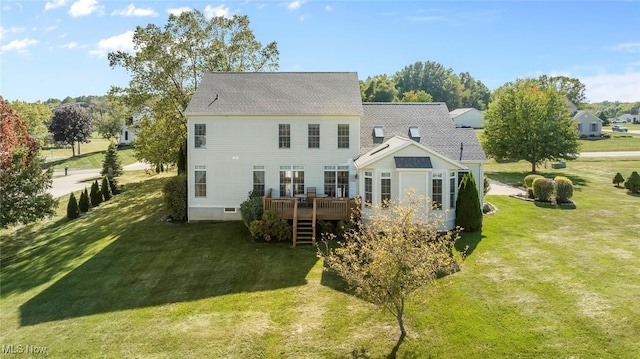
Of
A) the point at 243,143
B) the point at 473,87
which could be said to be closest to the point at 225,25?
the point at 243,143

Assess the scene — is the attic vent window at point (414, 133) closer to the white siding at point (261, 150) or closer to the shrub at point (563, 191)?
the white siding at point (261, 150)

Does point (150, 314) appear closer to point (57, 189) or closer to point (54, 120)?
point (57, 189)

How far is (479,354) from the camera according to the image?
36.3ft

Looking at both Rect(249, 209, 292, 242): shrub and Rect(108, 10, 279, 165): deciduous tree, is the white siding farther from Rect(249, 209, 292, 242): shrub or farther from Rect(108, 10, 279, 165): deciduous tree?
Rect(108, 10, 279, 165): deciduous tree

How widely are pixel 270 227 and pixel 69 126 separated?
175 ft

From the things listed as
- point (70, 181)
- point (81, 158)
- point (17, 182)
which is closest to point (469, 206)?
point (17, 182)

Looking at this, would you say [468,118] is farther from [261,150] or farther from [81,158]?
[81,158]

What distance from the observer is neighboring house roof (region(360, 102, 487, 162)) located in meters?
23.0

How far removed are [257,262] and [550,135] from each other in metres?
33.4

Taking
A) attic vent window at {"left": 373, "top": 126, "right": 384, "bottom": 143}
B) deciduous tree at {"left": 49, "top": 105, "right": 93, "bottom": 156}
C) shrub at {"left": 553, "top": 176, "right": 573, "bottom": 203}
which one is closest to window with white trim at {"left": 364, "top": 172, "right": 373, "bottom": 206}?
attic vent window at {"left": 373, "top": 126, "right": 384, "bottom": 143}

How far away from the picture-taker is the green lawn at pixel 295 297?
38.8 ft

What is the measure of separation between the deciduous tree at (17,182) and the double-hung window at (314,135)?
1475 centimetres

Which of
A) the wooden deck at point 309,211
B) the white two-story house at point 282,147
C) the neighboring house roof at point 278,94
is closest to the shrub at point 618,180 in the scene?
the white two-story house at point 282,147

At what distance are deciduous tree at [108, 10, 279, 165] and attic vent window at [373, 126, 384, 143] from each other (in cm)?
1559
